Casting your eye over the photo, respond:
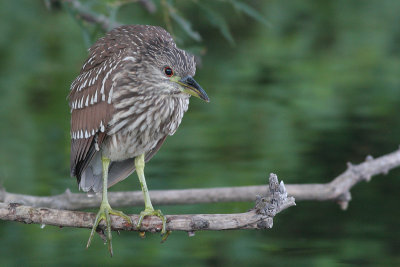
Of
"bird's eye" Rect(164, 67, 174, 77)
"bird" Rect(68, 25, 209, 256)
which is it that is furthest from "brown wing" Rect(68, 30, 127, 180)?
"bird's eye" Rect(164, 67, 174, 77)

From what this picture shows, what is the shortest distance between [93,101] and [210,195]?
1.22 m

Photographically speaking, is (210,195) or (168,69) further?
(210,195)

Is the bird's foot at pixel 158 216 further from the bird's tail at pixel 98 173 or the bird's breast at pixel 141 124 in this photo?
the bird's tail at pixel 98 173

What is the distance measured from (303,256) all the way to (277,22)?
3.17 m

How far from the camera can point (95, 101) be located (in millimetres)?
4039

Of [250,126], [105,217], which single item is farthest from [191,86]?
[250,126]

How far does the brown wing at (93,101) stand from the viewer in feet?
13.1

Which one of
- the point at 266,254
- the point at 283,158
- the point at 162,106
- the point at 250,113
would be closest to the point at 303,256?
the point at 266,254

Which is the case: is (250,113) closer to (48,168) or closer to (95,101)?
(48,168)

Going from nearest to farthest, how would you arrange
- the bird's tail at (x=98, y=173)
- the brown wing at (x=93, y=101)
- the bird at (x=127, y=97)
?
the bird at (x=127, y=97), the brown wing at (x=93, y=101), the bird's tail at (x=98, y=173)

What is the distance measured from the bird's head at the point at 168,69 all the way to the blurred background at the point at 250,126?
247cm

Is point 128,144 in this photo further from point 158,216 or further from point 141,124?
point 158,216

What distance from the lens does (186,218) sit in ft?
12.0

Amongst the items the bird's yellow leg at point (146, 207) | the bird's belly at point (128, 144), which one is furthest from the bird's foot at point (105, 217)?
the bird's belly at point (128, 144)
